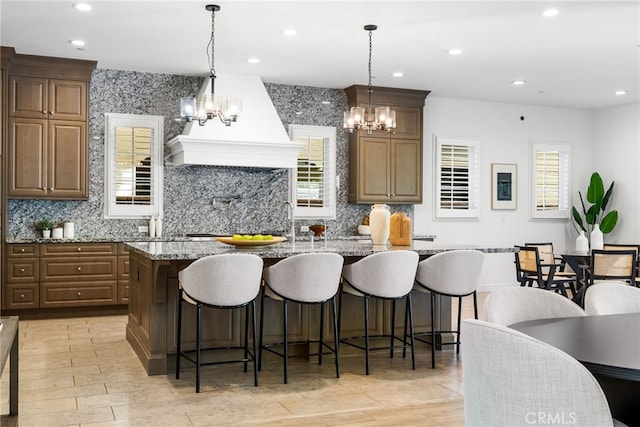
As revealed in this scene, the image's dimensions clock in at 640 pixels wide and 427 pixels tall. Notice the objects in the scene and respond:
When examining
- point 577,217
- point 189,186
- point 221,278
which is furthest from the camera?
point 577,217

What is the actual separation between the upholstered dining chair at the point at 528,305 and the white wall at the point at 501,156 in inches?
249

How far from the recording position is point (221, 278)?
397cm

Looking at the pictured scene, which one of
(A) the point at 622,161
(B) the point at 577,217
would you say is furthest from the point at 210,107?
(A) the point at 622,161

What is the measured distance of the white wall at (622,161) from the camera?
9.35 meters

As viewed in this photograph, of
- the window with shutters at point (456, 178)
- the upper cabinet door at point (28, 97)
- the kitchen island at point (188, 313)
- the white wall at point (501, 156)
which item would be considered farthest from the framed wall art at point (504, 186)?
the upper cabinet door at point (28, 97)

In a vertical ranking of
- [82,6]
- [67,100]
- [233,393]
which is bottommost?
[233,393]

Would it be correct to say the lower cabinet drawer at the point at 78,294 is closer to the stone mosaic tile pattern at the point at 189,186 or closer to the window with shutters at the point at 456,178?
the stone mosaic tile pattern at the point at 189,186

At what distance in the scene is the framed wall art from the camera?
9.48 metres

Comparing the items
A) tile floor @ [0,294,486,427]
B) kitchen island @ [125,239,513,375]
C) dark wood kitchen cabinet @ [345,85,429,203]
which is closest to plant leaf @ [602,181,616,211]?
dark wood kitchen cabinet @ [345,85,429,203]

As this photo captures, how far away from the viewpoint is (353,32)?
5.87 metres

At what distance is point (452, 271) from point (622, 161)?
616cm

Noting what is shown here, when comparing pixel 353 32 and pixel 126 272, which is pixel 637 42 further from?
pixel 126 272

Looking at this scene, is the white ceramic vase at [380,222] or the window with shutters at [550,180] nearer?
the white ceramic vase at [380,222]

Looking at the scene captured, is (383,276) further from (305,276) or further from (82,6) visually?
(82,6)
